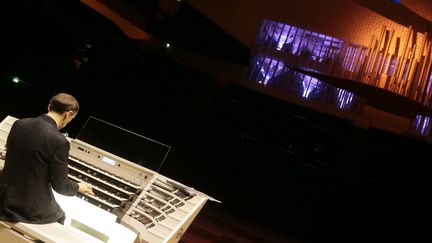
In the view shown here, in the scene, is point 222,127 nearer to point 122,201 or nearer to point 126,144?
point 126,144

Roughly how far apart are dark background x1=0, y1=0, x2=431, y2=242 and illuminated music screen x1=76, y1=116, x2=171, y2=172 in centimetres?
206

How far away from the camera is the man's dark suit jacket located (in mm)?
2129

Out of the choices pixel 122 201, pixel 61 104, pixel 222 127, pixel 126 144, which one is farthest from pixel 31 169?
pixel 222 127

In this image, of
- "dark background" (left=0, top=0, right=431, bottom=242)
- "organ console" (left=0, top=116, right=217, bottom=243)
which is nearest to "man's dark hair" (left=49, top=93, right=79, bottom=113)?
"organ console" (left=0, top=116, right=217, bottom=243)

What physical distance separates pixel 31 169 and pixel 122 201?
2.70ft

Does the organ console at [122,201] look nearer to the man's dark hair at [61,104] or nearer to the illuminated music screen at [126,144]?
the illuminated music screen at [126,144]

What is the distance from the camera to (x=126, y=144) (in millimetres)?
3137

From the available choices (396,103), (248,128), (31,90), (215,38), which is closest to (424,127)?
(396,103)

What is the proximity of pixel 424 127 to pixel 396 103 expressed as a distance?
0.81m

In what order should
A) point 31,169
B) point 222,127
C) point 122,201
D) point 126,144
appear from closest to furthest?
point 31,169 < point 122,201 < point 126,144 < point 222,127

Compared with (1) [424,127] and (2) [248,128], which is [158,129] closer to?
(2) [248,128]

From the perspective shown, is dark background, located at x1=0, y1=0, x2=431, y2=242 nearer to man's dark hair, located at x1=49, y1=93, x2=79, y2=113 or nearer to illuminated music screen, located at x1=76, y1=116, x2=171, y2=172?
illuminated music screen, located at x1=76, y1=116, x2=171, y2=172

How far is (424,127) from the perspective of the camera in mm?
6035

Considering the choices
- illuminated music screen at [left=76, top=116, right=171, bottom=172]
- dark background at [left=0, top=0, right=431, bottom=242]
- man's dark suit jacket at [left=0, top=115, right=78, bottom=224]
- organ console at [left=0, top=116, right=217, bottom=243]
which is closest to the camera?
man's dark suit jacket at [left=0, top=115, right=78, bottom=224]
